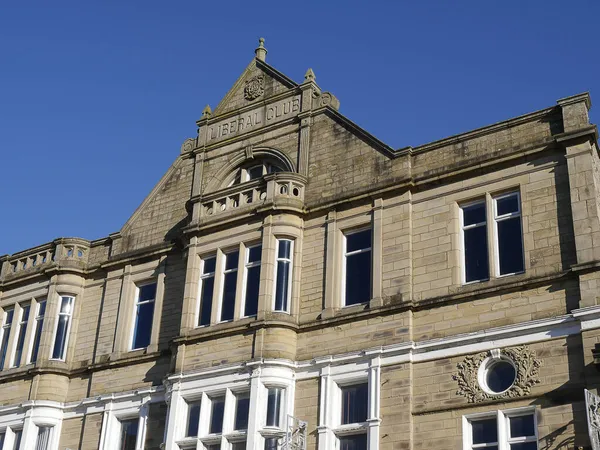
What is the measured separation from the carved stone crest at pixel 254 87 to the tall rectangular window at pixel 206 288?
5.96 metres

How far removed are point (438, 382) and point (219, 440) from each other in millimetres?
6053

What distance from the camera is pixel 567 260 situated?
22.2 metres

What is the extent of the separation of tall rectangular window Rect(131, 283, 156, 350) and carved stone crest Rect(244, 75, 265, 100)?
22.4ft

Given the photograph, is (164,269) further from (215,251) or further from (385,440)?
(385,440)

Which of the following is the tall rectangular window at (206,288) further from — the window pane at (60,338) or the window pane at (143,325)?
the window pane at (60,338)

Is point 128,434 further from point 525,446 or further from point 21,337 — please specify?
point 525,446

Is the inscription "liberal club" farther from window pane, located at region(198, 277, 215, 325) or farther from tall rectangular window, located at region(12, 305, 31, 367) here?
tall rectangular window, located at region(12, 305, 31, 367)

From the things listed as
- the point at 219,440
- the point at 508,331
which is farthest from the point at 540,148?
the point at 219,440

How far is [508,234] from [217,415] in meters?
9.00

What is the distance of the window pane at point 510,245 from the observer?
23.2 metres

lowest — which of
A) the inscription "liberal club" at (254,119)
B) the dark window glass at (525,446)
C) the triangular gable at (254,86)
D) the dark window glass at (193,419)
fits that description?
the dark window glass at (525,446)

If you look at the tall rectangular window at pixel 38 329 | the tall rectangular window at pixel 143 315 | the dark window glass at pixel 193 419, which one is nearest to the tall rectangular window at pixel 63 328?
the tall rectangular window at pixel 38 329

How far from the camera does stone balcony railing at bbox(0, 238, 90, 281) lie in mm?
31375

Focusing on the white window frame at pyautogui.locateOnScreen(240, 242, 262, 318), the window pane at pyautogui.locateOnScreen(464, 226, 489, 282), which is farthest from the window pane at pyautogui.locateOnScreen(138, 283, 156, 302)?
the window pane at pyautogui.locateOnScreen(464, 226, 489, 282)
